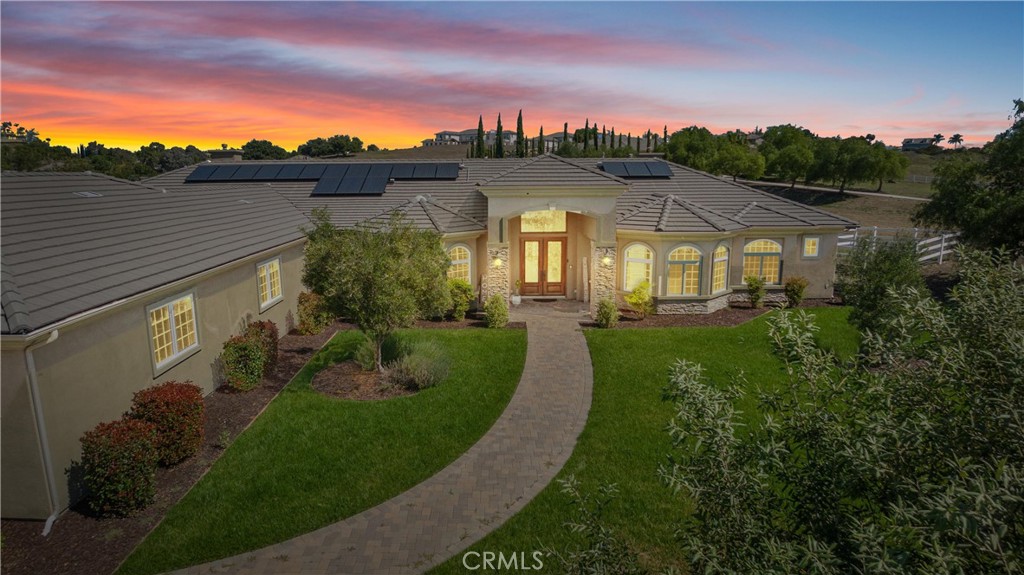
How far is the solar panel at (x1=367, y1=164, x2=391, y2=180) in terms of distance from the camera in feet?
A: 96.6

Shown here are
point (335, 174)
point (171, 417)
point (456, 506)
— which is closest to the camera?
point (456, 506)

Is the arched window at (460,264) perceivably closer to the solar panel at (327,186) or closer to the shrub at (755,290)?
the solar panel at (327,186)

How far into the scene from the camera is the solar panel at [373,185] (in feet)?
91.6

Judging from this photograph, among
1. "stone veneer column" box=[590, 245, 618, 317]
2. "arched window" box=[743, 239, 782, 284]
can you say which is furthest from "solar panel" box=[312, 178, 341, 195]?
"arched window" box=[743, 239, 782, 284]

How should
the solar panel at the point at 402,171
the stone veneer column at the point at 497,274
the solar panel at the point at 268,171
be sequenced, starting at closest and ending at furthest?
the stone veneer column at the point at 497,274, the solar panel at the point at 402,171, the solar panel at the point at 268,171

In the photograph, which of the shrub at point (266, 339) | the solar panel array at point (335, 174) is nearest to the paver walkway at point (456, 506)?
the shrub at point (266, 339)

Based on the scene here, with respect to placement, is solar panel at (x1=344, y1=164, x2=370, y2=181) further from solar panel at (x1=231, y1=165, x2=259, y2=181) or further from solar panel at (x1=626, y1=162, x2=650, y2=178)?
solar panel at (x1=626, y1=162, x2=650, y2=178)

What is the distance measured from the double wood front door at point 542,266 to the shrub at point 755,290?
312 inches

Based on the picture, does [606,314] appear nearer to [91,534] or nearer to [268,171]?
[91,534]

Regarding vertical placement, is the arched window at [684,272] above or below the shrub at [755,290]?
above

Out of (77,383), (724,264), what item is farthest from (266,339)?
(724,264)

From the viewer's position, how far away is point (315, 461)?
1190cm

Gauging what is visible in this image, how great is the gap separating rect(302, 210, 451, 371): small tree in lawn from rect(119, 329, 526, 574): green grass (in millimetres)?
2225

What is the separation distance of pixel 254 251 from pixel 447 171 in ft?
44.2
